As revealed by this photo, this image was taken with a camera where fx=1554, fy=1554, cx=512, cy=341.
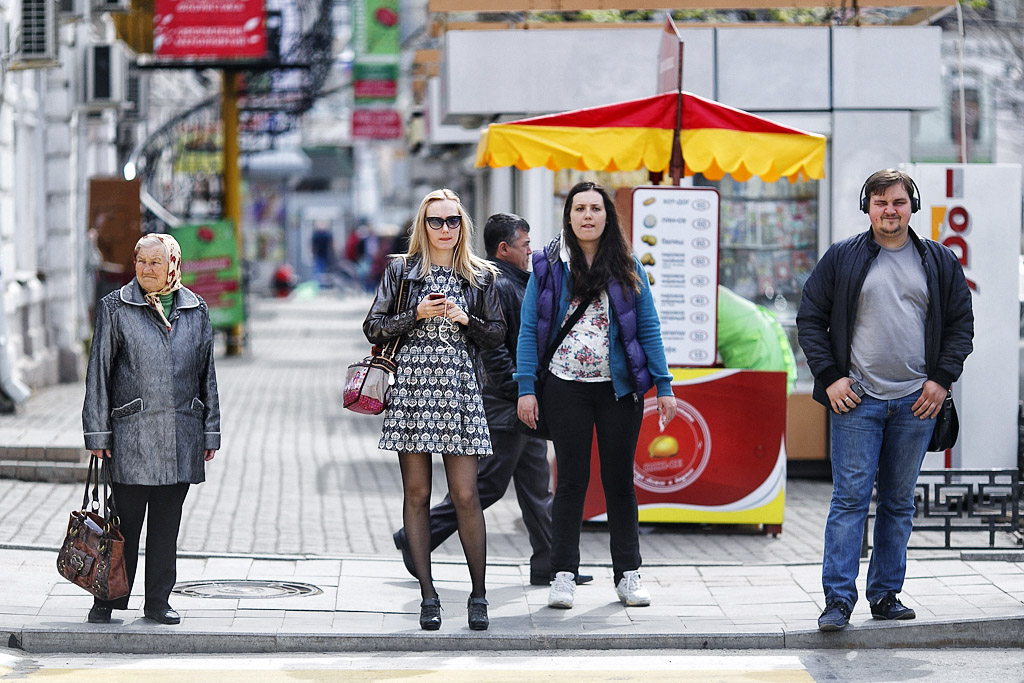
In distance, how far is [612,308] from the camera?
681cm

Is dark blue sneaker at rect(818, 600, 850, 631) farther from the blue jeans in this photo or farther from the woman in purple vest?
the woman in purple vest

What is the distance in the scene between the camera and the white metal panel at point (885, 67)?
11.3 meters

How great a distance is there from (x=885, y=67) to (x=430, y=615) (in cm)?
654

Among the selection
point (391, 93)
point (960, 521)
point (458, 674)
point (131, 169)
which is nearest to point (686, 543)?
point (960, 521)

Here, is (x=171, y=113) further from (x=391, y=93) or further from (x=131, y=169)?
(x=131, y=169)

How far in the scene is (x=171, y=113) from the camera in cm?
3027

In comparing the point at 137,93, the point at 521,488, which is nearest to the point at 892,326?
the point at 521,488

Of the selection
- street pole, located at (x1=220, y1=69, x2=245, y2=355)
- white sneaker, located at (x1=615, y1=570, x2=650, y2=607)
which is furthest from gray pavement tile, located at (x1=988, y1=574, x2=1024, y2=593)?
street pole, located at (x1=220, y1=69, x2=245, y2=355)

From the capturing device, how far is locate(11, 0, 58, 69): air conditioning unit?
13523 mm

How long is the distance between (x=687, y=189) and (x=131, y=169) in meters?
13.0

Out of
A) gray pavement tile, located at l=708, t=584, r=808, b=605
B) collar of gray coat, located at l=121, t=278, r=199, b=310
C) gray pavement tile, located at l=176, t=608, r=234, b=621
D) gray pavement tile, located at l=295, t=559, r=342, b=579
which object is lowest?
gray pavement tile, located at l=708, t=584, r=808, b=605

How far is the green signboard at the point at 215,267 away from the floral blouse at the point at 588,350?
14.6 m

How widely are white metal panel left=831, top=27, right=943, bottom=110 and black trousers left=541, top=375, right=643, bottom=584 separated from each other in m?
5.31

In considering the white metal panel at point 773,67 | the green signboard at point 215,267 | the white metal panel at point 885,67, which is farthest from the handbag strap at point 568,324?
the green signboard at point 215,267
